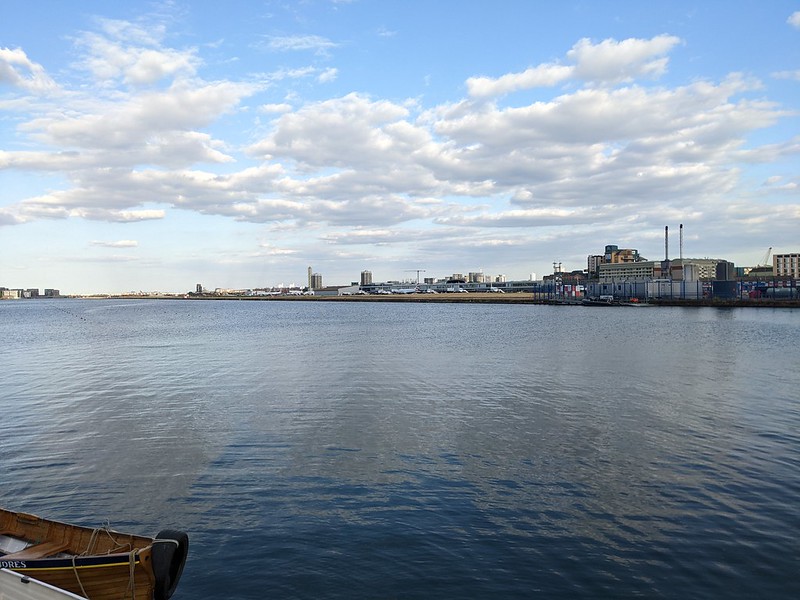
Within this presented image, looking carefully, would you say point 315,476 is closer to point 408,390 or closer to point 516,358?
point 408,390

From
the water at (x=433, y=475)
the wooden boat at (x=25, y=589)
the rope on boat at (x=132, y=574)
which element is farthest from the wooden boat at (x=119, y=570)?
the water at (x=433, y=475)

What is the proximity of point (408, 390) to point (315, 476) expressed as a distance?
16.7 m

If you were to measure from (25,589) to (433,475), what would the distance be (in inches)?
504

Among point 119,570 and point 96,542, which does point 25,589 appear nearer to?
point 119,570

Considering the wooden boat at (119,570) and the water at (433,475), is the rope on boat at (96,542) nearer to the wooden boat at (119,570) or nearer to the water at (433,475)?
the wooden boat at (119,570)

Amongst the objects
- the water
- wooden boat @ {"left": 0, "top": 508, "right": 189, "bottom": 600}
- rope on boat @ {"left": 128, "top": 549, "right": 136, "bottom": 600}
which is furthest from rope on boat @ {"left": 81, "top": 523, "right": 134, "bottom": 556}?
the water

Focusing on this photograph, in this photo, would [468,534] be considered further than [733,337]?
No

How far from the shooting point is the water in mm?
13367

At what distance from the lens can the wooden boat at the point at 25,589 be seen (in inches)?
372

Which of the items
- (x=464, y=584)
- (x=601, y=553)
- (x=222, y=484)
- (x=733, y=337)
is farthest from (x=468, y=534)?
(x=733, y=337)

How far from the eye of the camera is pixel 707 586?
41.2 ft

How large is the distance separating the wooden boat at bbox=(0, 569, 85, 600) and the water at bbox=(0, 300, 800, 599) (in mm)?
3570

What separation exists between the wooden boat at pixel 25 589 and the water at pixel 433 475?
3.57m

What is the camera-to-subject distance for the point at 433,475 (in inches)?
779
